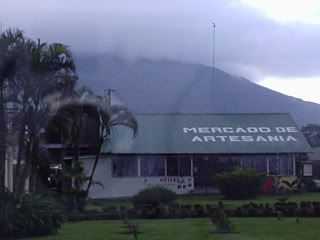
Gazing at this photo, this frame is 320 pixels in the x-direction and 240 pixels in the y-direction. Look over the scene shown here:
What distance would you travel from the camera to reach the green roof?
51.5 meters

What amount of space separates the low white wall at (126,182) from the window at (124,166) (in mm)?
327

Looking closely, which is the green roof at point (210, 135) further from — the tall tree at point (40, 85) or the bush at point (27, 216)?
the bush at point (27, 216)

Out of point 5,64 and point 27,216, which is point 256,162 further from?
point 27,216

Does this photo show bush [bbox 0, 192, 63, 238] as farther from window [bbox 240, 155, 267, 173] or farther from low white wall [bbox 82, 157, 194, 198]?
window [bbox 240, 155, 267, 173]

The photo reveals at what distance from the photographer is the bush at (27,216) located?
2345 cm

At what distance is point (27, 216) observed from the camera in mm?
23938

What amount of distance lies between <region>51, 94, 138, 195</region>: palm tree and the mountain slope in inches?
85.5

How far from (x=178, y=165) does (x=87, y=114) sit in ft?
45.2

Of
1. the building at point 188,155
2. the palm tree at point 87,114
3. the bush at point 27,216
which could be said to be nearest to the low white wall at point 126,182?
the building at point 188,155

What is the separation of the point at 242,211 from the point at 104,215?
17.5 ft

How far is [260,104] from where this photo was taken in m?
63.5

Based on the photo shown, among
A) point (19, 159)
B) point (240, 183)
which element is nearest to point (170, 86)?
point (240, 183)

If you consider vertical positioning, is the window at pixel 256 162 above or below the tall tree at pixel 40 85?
below

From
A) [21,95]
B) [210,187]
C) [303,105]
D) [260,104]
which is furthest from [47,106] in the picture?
[303,105]
